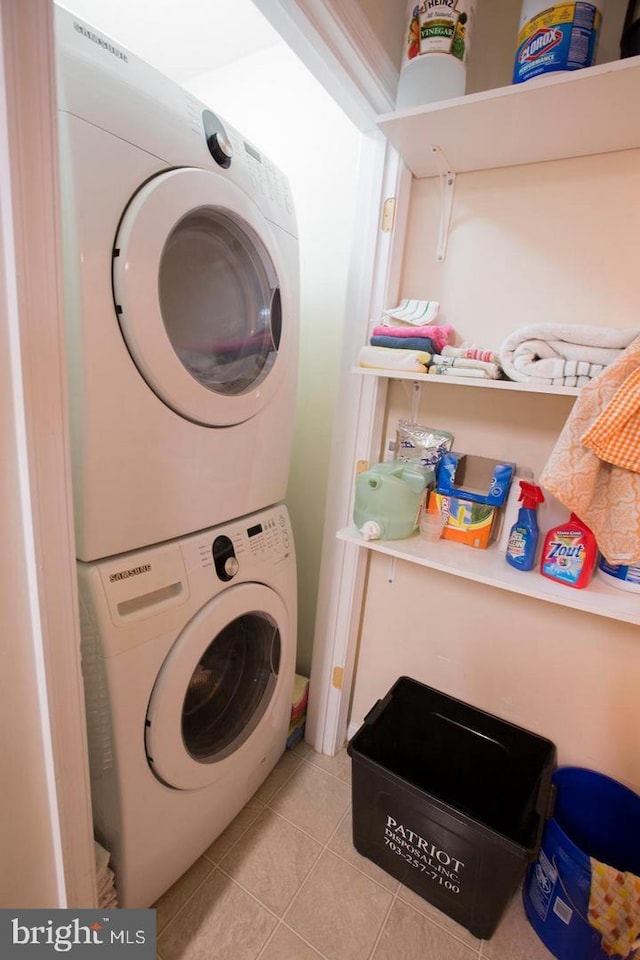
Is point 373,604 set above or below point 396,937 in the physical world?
above

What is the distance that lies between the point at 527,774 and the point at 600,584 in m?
0.58

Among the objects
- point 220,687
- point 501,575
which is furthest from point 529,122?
point 220,687

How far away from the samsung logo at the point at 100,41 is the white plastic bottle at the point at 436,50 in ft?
2.08

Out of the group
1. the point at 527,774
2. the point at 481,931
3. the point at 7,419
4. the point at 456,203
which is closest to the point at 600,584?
the point at 527,774

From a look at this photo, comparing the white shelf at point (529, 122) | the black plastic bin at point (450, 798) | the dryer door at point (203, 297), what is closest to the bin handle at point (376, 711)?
the black plastic bin at point (450, 798)

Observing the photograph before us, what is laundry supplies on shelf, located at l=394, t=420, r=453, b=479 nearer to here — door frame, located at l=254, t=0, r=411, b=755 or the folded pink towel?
door frame, located at l=254, t=0, r=411, b=755

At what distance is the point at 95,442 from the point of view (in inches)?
28.0

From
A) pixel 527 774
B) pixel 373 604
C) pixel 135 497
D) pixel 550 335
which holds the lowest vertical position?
pixel 527 774

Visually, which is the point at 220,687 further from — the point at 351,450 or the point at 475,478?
the point at 475,478

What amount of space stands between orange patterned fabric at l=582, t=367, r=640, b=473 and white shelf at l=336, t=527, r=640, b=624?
30 cm

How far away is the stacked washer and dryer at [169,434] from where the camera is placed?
0.68m

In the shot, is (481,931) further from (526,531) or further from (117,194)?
(117,194)

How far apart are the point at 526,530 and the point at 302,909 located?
108cm

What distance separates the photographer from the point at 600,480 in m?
0.91
